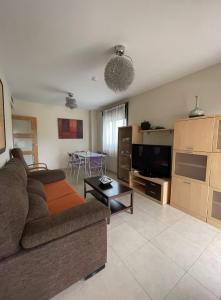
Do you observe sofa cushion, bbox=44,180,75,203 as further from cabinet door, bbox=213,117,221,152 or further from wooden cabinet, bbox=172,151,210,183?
cabinet door, bbox=213,117,221,152

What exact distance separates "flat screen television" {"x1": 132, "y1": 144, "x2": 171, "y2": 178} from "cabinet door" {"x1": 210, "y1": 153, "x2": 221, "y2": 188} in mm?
701

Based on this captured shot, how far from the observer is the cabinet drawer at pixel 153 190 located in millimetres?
2642

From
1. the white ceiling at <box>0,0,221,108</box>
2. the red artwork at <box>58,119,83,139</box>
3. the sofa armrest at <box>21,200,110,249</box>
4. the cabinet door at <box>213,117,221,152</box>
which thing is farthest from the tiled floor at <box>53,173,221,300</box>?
the red artwork at <box>58,119,83,139</box>

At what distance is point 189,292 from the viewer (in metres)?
1.16

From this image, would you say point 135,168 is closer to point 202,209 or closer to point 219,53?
point 202,209

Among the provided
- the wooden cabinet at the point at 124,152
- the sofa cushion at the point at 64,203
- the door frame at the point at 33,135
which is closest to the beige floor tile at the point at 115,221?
the sofa cushion at the point at 64,203

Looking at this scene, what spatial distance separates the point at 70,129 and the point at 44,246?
4.66 metres

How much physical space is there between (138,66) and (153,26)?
31.2 inches

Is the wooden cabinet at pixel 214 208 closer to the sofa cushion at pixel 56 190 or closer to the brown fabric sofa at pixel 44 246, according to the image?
the brown fabric sofa at pixel 44 246

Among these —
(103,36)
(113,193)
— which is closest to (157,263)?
(113,193)

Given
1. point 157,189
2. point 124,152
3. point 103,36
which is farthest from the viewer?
point 124,152

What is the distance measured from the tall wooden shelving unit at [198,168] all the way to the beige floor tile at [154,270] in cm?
106

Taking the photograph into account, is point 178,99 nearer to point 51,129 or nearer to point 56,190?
point 56,190

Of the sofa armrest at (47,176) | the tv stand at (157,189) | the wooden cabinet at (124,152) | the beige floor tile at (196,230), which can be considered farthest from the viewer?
the wooden cabinet at (124,152)
